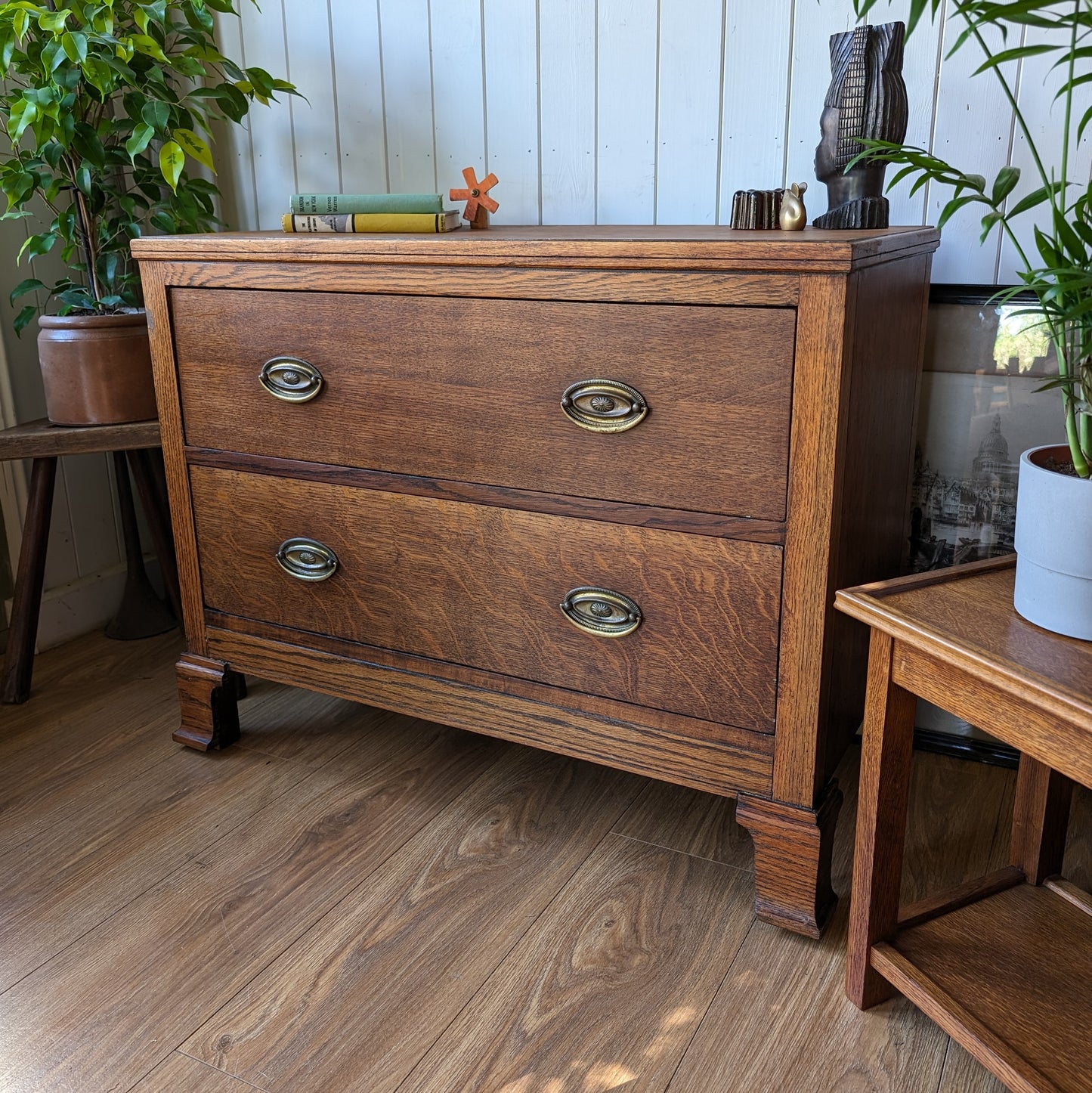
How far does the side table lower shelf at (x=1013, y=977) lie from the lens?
0.92m

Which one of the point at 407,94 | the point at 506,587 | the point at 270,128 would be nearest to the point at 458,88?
the point at 407,94

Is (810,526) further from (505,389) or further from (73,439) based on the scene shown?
Answer: (73,439)

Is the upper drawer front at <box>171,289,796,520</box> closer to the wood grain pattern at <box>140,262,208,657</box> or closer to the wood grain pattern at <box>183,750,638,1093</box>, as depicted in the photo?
the wood grain pattern at <box>140,262,208,657</box>

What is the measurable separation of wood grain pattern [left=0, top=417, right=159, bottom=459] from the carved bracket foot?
1112 mm

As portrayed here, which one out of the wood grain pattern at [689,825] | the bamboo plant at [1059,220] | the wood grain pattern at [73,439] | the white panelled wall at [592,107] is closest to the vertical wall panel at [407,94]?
the white panelled wall at [592,107]

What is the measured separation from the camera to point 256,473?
1.46 m

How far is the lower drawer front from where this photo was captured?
1.17m

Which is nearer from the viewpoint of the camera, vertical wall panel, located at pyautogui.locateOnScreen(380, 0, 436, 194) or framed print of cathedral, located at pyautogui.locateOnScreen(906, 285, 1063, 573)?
framed print of cathedral, located at pyautogui.locateOnScreen(906, 285, 1063, 573)

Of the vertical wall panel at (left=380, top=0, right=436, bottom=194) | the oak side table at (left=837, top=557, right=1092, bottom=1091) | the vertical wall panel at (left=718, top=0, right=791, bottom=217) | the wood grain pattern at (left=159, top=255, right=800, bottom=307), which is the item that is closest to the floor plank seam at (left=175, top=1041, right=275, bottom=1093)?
the oak side table at (left=837, top=557, right=1092, bottom=1091)

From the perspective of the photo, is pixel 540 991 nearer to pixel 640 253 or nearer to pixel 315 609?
pixel 315 609

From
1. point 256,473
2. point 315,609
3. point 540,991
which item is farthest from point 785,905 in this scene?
point 256,473

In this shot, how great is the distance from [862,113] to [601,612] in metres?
0.66

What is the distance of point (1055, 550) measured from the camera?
887 millimetres

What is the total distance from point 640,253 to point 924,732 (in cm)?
92
